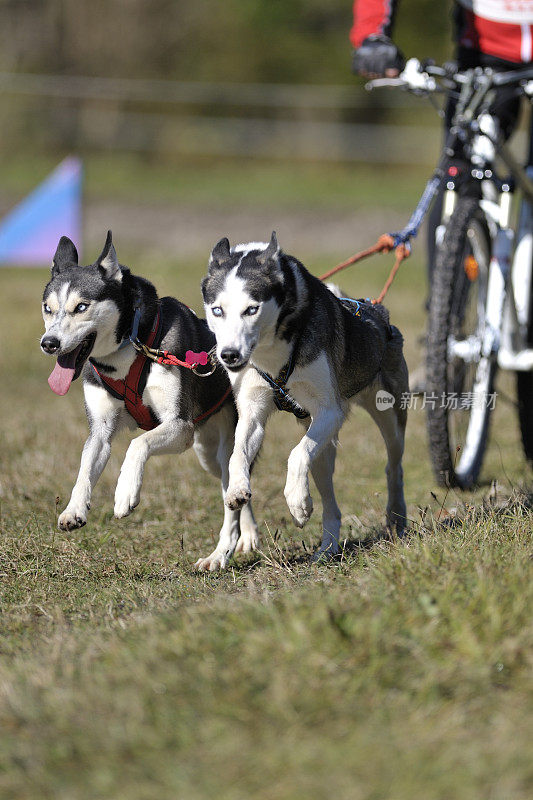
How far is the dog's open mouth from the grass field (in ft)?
2.43

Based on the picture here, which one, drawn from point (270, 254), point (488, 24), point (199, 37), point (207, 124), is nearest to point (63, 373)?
point (270, 254)

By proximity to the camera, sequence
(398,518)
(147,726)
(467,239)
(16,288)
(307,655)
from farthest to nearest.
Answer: (16,288), (467,239), (398,518), (307,655), (147,726)

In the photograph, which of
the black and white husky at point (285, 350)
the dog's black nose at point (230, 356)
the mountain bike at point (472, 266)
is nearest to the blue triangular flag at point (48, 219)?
the mountain bike at point (472, 266)

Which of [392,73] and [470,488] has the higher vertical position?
[392,73]

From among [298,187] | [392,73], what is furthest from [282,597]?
[298,187]

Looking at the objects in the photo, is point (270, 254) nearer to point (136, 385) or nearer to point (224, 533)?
point (136, 385)

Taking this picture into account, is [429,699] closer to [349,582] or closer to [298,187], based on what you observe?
[349,582]

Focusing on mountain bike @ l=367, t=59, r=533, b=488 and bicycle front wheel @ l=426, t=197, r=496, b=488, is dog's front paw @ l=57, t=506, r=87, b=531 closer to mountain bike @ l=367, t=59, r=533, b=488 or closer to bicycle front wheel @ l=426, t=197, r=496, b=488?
bicycle front wheel @ l=426, t=197, r=496, b=488

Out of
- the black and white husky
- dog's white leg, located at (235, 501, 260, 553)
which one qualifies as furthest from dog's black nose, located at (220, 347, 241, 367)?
dog's white leg, located at (235, 501, 260, 553)

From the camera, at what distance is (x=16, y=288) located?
1241 cm

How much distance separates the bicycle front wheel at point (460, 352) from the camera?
4680 mm

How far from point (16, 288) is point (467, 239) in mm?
8412

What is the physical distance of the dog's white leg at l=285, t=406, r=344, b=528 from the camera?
3617mm

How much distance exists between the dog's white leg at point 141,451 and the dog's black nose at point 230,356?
0.47 m
